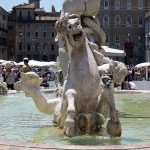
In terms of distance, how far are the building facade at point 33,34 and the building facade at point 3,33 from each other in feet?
8.59

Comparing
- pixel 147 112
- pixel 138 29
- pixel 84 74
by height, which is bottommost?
pixel 147 112

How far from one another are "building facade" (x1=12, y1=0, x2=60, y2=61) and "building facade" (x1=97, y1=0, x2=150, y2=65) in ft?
67.5

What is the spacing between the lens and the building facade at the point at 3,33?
4680 inches

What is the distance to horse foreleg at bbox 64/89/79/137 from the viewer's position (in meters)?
5.61

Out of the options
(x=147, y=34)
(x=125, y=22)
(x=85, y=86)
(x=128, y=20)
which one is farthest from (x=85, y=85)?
(x=128, y=20)

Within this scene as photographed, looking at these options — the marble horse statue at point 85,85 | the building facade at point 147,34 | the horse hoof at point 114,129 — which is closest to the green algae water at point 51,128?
the horse hoof at point 114,129

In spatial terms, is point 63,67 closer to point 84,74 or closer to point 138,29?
point 84,74

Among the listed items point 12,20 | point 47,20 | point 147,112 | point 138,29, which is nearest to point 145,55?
point 138,29

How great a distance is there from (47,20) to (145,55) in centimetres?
2974

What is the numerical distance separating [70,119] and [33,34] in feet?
393

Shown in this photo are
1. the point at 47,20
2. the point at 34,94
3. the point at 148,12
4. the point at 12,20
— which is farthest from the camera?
the point at 12,20

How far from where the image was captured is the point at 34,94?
7.32 meters

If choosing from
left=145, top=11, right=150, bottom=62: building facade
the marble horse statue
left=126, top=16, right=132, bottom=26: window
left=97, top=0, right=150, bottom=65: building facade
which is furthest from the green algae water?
left=126, top=16, right=132, bottom=26: window

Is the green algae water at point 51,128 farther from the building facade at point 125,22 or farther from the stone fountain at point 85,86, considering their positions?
the building facade at point 125,22
